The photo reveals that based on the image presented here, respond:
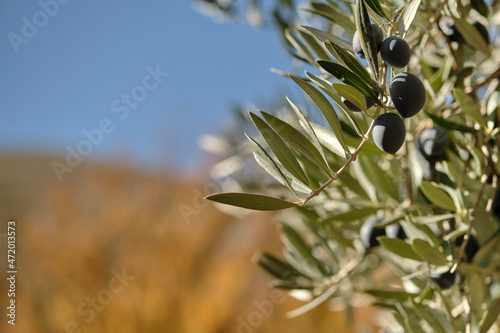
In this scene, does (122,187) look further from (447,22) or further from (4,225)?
(447,22)

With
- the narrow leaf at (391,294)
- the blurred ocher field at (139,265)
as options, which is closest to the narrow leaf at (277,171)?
the narrow leaf at (391,294)

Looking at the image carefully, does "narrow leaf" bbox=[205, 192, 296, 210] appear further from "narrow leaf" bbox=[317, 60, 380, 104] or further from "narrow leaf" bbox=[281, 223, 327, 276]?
"narrow leaf" bbox=[281, 223, 327, 276]

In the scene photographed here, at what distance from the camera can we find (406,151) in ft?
0.83

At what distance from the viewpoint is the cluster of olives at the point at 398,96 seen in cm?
16

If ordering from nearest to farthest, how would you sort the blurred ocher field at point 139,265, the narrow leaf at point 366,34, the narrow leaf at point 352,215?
the narrow leaf at point 366,34, the narrow leaf at point 352,215, the blurred ocher field at point 139,265

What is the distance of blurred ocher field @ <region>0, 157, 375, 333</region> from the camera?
81.3 inches

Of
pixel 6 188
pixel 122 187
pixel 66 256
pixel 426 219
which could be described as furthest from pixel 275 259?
pixel 6 188

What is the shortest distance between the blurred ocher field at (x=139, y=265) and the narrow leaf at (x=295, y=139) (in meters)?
1.64

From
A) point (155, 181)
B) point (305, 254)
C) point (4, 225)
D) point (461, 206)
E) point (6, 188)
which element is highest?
point (461, 206)

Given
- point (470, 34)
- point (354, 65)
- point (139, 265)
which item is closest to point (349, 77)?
point (354, 65)

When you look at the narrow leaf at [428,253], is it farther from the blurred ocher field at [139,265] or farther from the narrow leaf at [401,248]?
the blurred ocher field at [139,265]

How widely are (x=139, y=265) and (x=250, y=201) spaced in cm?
227

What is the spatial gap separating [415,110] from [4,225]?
2.61m

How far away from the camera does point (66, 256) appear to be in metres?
2.29
